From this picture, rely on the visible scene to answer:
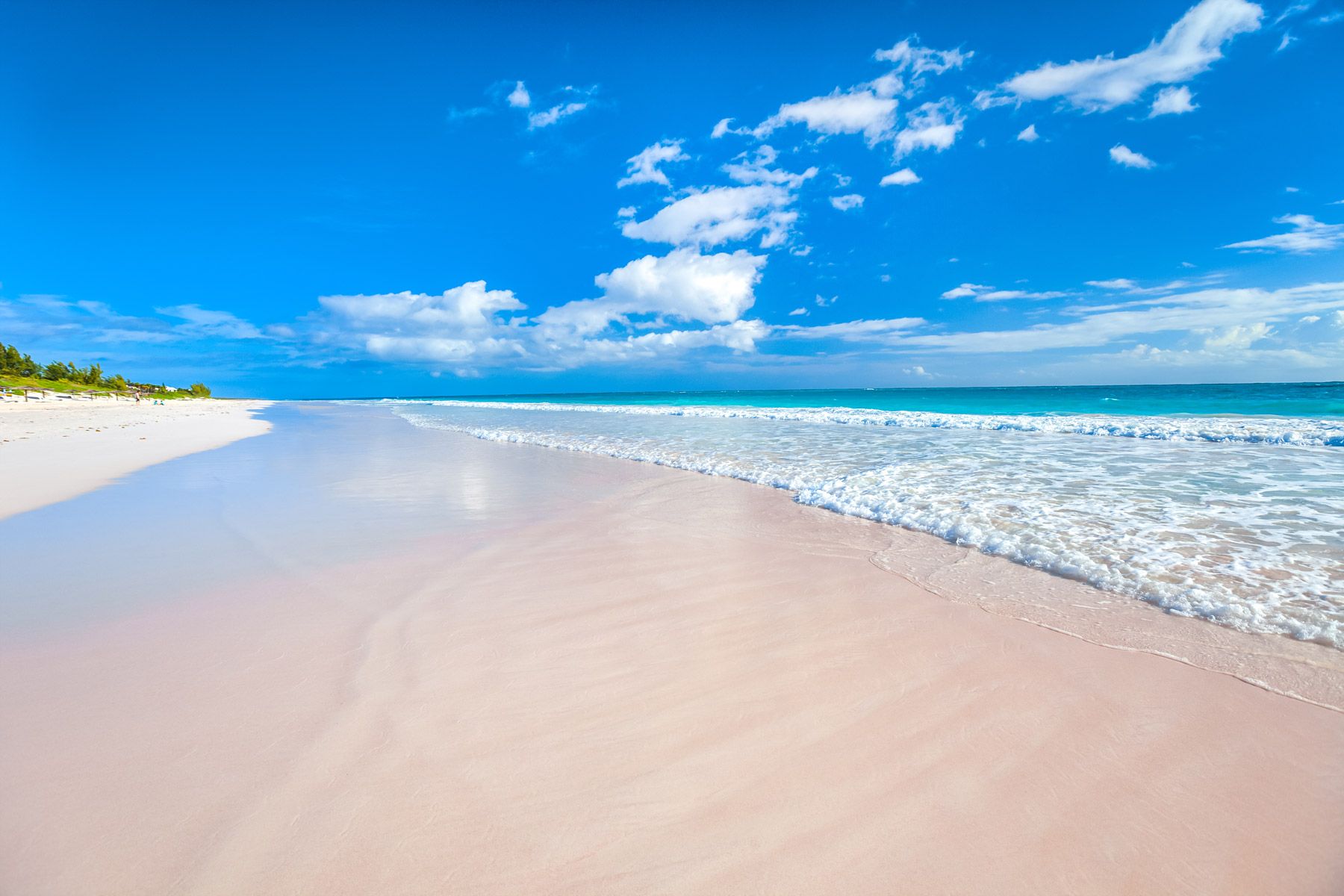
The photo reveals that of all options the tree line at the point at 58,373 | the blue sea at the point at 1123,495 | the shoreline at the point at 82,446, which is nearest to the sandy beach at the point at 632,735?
the blue sea at the point at 1123,495

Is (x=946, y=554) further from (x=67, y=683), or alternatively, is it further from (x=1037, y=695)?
(x=67, y=683)

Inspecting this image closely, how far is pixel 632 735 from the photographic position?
8.78 ft

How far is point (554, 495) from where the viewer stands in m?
8.87

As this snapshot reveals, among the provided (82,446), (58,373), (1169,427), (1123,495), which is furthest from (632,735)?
(58,373)

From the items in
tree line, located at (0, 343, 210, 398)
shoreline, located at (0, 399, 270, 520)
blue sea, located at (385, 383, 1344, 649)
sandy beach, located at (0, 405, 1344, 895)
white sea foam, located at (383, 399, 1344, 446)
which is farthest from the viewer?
→ tree line, located at (0, 343, 210, 398)

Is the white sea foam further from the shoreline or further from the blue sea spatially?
the shoreline

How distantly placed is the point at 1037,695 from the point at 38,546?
8.77m

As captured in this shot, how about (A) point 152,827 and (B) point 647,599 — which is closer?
(A) point 152,827

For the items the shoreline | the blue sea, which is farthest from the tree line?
the blue sea

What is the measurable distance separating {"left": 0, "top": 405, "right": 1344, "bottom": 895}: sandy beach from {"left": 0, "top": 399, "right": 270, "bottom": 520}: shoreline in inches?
190

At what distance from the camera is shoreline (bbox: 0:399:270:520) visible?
8.85 m

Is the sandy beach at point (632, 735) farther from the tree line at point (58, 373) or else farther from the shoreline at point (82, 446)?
the tree line at point (58, 373)

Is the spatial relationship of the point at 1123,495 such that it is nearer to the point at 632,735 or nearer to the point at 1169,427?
the point at 632,735

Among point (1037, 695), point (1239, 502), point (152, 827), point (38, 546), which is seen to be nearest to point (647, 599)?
point (1037, 695)
